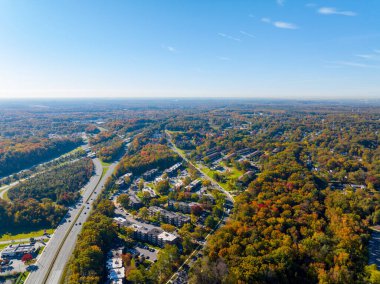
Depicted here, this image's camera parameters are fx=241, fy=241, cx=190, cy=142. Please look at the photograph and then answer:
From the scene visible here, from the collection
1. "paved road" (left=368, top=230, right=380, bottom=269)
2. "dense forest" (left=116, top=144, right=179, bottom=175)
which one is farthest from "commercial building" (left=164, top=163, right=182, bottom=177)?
"paved road" (left=368, top=230, right=380, bottom=269)

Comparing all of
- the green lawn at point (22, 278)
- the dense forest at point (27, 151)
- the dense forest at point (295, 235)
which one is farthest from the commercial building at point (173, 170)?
the dense forest at point (27, 151)

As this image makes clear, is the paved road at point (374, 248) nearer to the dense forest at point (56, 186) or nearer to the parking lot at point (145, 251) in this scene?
the parking lot at point (145, 251)

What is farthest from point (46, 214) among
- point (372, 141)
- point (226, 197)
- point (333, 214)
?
point (372, 141)

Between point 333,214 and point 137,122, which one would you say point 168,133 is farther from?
point 333,214

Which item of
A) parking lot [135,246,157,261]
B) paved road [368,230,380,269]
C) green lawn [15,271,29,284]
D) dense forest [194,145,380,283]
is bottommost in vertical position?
green lawn [15,271,29,284]

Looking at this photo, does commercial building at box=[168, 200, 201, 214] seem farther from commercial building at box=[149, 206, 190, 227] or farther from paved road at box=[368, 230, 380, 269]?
paved road at box=[368, 230, 380, 269]

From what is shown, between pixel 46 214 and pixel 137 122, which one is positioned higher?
pixel 137 122
